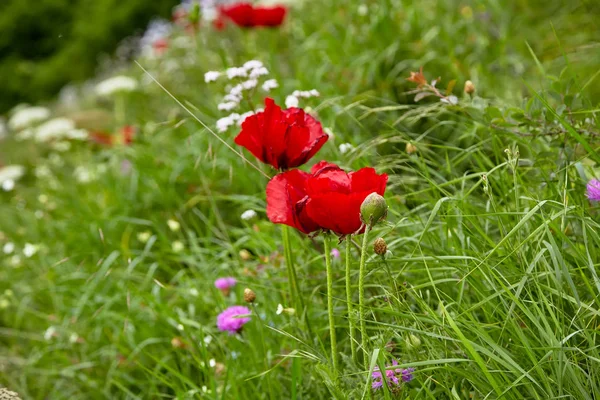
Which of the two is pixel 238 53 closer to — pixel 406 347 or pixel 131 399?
pixel 131 399

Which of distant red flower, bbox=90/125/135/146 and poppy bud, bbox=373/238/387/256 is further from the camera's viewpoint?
distant red flower, bbox=90/125/135/146

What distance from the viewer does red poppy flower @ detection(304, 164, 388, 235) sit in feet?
3.44

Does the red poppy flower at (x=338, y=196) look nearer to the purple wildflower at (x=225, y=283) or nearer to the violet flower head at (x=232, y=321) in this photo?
the violet flower head at (x=232, y=321)

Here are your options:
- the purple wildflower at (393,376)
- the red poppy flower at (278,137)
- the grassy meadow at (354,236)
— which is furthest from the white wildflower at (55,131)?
Answer: the purple wildflower at (393,376)

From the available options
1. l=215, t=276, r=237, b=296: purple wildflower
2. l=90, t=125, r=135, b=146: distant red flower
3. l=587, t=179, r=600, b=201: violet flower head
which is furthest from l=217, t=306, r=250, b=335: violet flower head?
l=90, t=125, r=135, b=146: distant red flower

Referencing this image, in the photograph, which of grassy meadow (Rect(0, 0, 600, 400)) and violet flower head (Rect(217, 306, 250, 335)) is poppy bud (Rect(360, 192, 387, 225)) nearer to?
grassy meadow (Rect(0, 0, 600, 400))

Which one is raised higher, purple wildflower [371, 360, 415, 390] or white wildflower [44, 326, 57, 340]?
purple wildflower [371, 360, 415, 390]

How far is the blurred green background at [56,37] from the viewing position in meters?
8.88

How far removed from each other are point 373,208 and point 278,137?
0.32m

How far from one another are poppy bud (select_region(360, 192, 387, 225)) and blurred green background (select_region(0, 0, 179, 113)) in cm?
841

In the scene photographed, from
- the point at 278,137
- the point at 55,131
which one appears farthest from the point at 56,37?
the point at 278,137

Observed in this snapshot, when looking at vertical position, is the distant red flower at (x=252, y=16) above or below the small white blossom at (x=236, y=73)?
below

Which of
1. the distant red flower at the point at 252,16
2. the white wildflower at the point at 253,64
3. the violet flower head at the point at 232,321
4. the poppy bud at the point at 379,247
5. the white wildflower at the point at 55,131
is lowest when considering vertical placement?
the white wildflower at the point at 55,131

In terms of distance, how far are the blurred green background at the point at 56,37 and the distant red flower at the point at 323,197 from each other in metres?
8.25
